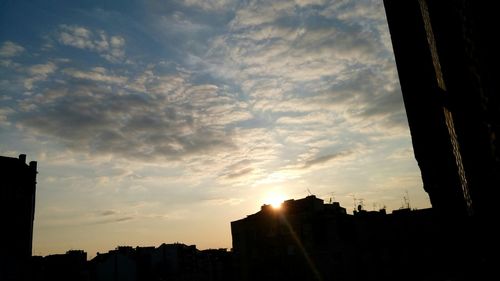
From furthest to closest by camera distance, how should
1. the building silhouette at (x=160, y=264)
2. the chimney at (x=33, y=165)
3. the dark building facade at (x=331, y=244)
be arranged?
the building silhouette at (x=160, y=264), the dark building facade at (x=331, y=244), the chimney at (x=33, y=165)

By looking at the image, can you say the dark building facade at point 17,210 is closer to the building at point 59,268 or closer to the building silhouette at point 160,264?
the building at point 59,268

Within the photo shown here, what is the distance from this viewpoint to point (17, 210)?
2838cm

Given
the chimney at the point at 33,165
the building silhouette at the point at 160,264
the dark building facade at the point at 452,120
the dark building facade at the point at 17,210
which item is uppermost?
Result: the chimney at the point at 33,165

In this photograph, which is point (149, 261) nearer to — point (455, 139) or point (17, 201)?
point (17, 201)

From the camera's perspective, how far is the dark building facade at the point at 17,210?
26.8 m

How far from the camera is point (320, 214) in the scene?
36.8 m

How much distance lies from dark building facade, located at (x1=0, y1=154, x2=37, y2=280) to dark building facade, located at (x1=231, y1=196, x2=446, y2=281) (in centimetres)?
2082

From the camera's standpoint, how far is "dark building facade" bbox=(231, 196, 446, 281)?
31328 millimetres

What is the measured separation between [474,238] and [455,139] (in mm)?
504

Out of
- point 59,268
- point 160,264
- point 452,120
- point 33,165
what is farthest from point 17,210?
point 452,120

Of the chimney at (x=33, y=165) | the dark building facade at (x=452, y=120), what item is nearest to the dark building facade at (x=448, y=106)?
the dark building facade at (x=452, y=120)

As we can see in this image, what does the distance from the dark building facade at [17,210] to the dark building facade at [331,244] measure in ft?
68.3

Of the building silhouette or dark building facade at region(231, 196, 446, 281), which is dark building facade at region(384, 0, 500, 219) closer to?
dark building facade at region(231, 196, 446, 281)

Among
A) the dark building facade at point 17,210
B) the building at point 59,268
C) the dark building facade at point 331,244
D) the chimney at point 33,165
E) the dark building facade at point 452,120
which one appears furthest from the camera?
the building at point 59,268
